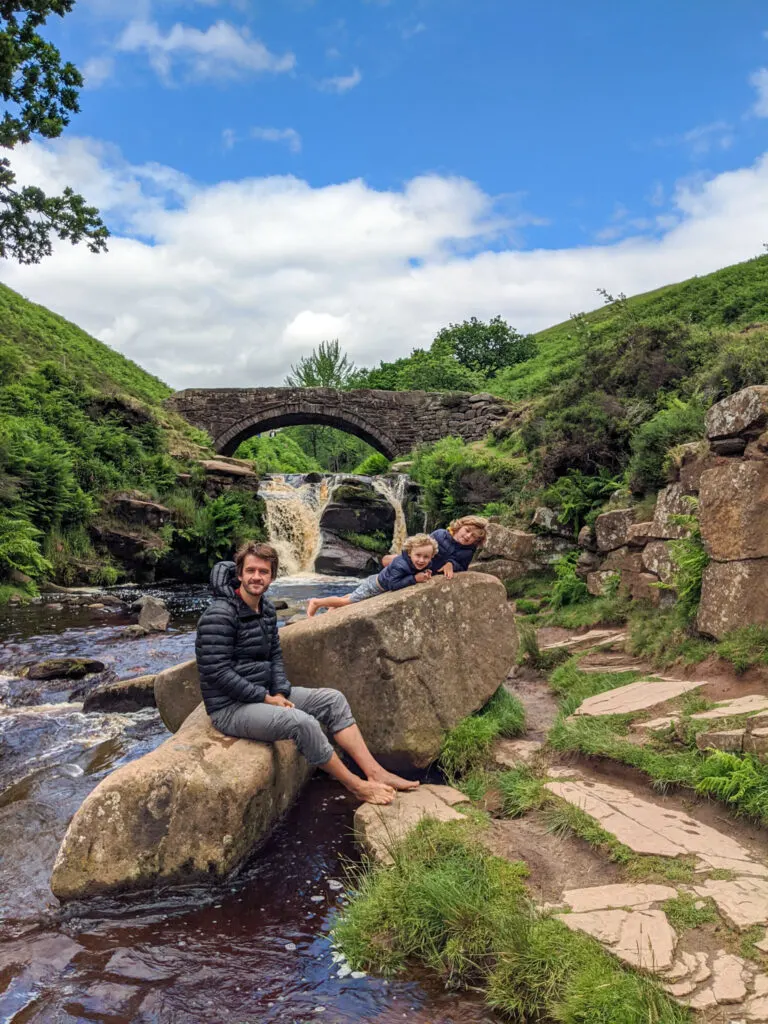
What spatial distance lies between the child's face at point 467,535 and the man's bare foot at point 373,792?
8.14ft

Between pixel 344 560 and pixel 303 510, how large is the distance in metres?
3.28

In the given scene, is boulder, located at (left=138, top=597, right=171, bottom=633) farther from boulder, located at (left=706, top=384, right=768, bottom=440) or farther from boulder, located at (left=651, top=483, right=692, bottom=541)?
boulder, located at (left=706, top=384, right=768, bottom=440)

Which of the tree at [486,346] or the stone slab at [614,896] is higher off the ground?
the tree at [486,346]

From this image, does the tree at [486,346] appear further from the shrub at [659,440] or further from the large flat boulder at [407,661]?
the large flat boulder at [407,661]

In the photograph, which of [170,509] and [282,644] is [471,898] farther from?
[170,509]

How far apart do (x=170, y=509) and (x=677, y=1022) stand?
65.7ft

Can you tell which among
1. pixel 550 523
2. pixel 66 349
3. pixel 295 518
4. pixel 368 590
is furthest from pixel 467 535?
pixel 66 349

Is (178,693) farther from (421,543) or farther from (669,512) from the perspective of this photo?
(669,512)

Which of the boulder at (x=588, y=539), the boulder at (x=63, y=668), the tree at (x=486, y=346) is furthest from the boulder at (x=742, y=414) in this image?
the tree at (x=486, y=346)

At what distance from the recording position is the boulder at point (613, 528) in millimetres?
9597

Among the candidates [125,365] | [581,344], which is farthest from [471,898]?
[125,365]

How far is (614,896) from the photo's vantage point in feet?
11.3

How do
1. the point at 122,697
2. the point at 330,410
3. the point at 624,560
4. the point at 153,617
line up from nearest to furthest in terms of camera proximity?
1. the point at 122,697
2. the point at 624,560
3. the point at 153,617
4. the point at 330,410

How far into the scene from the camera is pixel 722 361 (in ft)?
33.3
